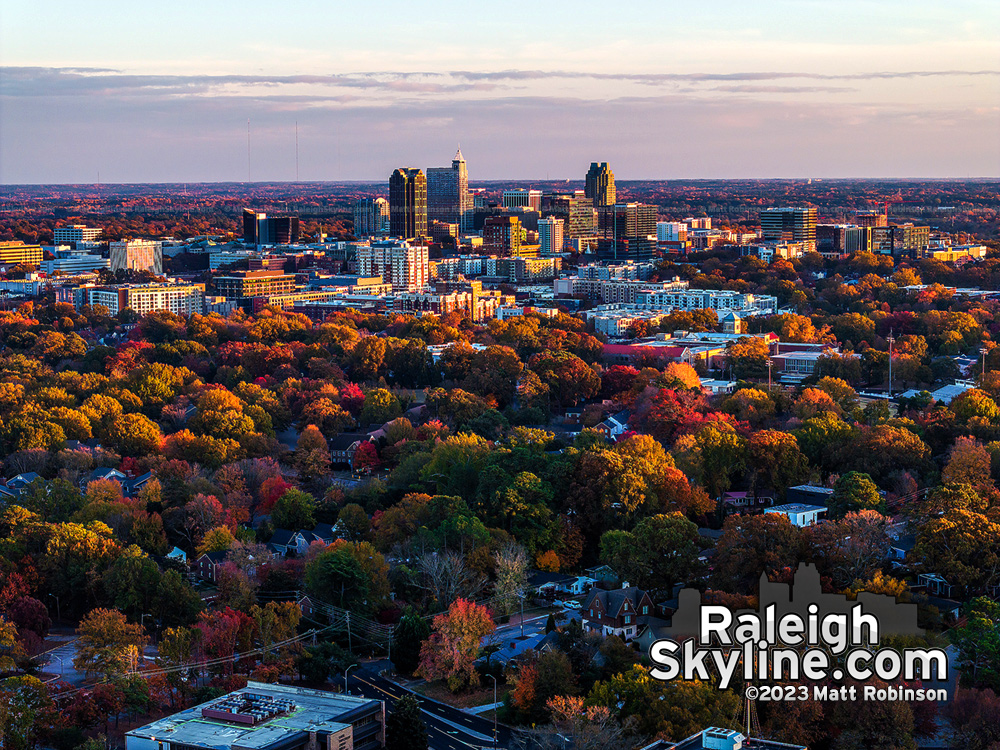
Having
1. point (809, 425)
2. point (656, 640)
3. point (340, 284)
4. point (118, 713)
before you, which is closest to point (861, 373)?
point (809, 425)

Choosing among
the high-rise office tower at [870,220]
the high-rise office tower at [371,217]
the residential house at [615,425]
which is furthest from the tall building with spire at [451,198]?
the residential house at [615,425]

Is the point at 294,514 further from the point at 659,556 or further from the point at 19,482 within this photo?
the point at 659,556

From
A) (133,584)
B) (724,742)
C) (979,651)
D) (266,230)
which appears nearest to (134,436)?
(133,584)

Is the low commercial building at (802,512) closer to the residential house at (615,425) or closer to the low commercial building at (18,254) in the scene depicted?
the residential house at (615,425)

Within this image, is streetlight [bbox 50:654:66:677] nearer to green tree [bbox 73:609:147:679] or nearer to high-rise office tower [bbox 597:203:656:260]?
green tree [bbox 73:609:147:679]

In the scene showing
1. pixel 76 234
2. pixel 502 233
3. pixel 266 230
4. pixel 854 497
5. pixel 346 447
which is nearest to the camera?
pixel 854 497

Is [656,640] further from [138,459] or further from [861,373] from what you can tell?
[861,373]

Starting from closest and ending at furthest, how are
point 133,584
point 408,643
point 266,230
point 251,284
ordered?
point 408,643
point 133,584
point 251,284
point 266,230
